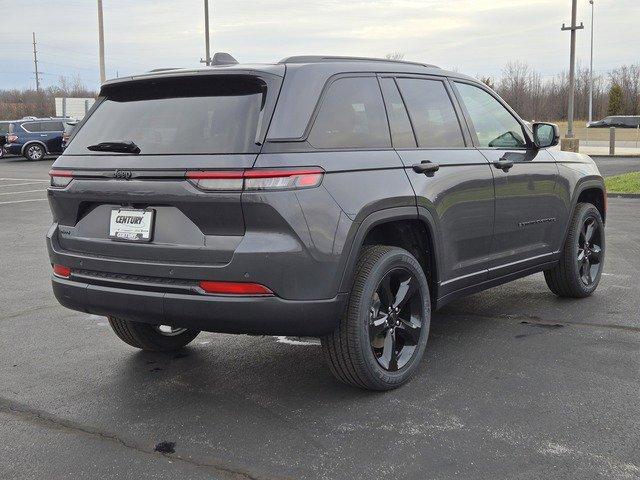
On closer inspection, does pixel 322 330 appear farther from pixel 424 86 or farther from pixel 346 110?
pixel 424 86

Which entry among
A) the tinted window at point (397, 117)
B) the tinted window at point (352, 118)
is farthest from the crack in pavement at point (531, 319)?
the tinted window at point (352, 118)

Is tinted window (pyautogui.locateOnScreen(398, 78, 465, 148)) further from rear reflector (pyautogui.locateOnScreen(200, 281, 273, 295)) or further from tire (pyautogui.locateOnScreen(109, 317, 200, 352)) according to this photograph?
tire (pyautogui.locateOnScreen(109, 317, 200, 352))

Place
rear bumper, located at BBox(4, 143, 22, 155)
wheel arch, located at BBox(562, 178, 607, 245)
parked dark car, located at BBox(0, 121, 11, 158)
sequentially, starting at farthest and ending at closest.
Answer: parked dark car, located at BBox(0, 121, 11, 158)
rear bumper, located at BBox(4, 143, 22, 155)
wheel arch, located at BBox(562, 178, 607, 245)

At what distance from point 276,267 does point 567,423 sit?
162 centimetres

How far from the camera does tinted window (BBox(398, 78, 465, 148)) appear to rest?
15.3 ft

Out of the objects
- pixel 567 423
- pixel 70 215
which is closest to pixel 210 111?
pixel 70 215

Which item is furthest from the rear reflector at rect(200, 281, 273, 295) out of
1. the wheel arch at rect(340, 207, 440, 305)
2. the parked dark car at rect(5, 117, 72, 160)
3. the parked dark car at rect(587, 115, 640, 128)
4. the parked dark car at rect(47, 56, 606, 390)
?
the parked dark car at rect(587, 115, 640, 128)

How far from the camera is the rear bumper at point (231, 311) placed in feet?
12.1

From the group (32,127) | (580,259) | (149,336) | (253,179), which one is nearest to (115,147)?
(253,179)

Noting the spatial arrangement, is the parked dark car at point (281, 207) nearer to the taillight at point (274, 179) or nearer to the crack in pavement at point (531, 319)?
the taillight at point (274, 179)

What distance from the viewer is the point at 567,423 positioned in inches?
149

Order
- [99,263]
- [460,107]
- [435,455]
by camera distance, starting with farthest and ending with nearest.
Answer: [460,107]
[99,263]
[435,455]

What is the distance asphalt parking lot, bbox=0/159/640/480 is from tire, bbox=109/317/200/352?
0.29ft

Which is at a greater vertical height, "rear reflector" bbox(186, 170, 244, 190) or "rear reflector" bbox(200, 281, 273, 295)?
"rear reflector" bbox(186, 170, 244, 190)
